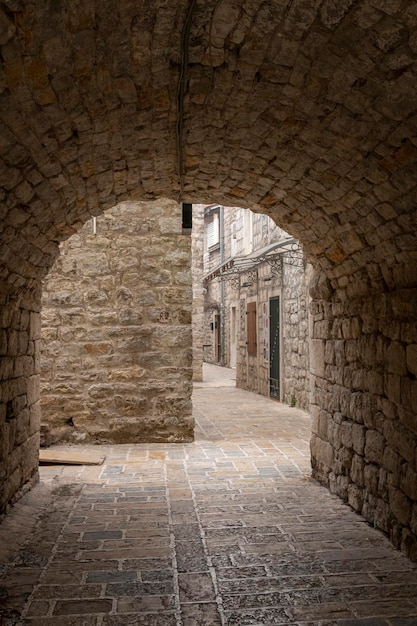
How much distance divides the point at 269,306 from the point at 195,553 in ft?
29.7

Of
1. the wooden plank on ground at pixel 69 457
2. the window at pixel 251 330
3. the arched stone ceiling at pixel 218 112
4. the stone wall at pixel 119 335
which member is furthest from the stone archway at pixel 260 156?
the window at pixel 251 330

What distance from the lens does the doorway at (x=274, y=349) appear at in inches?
458

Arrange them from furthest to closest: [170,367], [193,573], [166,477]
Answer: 1. [170,367]
2. [166,477]
3. [193,573]

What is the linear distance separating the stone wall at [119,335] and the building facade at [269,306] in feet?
9.69

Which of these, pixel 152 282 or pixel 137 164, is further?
pixel 152 282

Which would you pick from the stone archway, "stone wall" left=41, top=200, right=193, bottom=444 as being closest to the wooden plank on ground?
"stone wall" left=41, top=200, right=193, bottom=444

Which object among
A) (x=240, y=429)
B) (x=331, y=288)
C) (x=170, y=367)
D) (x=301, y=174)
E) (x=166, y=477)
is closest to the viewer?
(x=301, y=174)

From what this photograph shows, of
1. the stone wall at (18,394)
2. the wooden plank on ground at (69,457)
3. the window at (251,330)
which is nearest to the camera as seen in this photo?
the stone wall at (18,394)

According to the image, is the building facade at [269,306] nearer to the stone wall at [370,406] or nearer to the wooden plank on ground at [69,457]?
the stone wall at [370,406]

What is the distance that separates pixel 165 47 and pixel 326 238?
239 centimetres

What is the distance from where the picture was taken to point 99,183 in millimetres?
4098

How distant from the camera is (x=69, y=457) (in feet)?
20.6

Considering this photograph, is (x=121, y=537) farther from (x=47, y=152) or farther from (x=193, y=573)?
(x=47, y=152)

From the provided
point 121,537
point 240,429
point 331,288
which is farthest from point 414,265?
point 240,429
